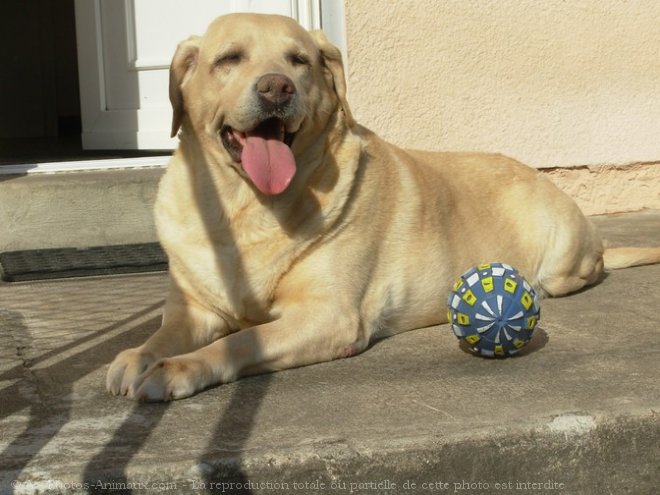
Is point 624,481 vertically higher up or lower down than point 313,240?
lower down

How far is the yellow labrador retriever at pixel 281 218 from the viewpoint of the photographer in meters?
3.29

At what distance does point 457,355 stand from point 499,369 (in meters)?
0.24

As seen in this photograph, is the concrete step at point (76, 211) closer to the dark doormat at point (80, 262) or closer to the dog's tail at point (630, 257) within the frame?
the dark doormat at point (80, 262)

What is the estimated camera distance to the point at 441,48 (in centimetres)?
594

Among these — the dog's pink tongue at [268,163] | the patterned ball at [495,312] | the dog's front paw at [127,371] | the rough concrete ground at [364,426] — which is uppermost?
the dog's pink tongue at [268,163]

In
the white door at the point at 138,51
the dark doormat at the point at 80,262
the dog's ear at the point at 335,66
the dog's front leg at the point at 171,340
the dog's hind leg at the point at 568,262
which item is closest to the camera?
the dog's front leg at the point at 171,340

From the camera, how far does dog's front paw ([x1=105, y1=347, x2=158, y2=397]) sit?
2869 mm

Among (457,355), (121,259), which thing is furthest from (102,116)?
(457,355)

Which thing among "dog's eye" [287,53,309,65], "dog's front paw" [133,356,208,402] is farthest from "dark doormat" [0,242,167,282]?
"dog's front paw" [133,356,208,402]

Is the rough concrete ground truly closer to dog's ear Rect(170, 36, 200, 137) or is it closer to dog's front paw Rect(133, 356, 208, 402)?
dog's front paw Rect(133, 356, 208, 402)

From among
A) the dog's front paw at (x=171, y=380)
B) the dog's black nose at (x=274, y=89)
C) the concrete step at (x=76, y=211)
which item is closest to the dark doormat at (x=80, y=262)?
the concrete step at (x=76, y=211)

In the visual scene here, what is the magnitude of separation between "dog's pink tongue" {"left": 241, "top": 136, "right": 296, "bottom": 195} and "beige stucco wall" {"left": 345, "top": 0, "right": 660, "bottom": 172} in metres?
2.45

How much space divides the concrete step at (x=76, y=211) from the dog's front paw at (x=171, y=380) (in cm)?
247

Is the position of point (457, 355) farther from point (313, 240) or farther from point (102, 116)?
point (102, 116)
